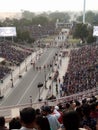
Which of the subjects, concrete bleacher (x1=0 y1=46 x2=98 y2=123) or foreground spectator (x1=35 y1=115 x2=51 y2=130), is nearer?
foreground spectator (x1=35 y1=115 x2=51 y2=130)

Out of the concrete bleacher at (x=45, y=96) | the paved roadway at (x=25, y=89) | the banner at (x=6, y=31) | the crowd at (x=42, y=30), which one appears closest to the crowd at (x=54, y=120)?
the concrete bleacher at (x=45, y=96)

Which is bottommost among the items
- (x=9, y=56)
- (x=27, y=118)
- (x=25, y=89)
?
(x=9, y=56)

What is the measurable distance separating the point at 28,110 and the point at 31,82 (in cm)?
3849

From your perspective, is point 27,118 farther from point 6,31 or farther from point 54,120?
point 6,31

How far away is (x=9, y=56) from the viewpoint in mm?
61469

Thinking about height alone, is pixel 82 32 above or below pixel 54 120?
below

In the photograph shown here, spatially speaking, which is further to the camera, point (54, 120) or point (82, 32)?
point (82, 32)

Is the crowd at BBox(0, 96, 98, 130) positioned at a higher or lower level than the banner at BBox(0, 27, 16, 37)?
higher

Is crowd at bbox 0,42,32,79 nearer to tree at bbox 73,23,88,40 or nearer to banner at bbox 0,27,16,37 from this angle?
banner at bbox 0,27,16,37

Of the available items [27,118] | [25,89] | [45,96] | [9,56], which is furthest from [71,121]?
[9,56]

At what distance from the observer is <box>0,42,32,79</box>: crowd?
166 feet

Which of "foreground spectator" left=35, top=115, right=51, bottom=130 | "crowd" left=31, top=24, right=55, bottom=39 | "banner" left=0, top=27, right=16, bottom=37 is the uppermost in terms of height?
"foreground spectator" left=35, top=115, right=51, bottom=130

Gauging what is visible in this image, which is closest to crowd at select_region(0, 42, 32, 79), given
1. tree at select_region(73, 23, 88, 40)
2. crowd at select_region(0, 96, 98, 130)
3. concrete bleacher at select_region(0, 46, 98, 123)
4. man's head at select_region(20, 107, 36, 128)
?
concrete bleacher at select_region(0, 46, 98, 123)

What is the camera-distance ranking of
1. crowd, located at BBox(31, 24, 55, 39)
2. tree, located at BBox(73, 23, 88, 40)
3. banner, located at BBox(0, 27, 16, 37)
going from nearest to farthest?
1. banner, located at BBox(0, 27, 16, 37)
2. tree, located at BBox(73, 23, 88, 40)
3. crowd, located at BBox(31, 24, 55, 39)
